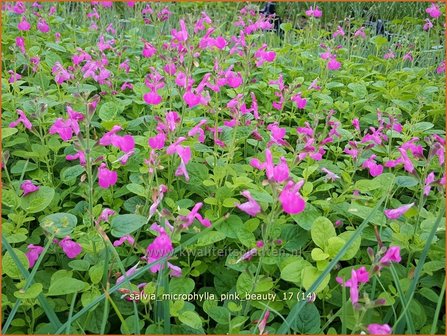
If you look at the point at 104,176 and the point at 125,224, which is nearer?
the point at 125,224

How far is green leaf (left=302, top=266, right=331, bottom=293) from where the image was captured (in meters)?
1.41

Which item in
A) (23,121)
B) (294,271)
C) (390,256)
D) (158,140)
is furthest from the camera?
(23,121)

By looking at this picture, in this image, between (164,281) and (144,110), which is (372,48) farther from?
(164,281)

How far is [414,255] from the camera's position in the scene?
1.68 metres

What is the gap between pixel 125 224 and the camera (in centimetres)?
145

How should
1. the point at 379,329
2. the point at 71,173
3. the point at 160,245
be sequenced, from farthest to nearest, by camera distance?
1. the point at 71,173
2. the point at 160,245
3. the point at 379,329

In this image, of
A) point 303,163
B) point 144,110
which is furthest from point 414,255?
point 144,110

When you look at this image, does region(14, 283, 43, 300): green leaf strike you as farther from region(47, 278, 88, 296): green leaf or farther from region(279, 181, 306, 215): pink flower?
region(279, 181, 306, 215): pink flower

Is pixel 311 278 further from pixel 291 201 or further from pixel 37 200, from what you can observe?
pixel 37 200

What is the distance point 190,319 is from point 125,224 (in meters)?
0.32

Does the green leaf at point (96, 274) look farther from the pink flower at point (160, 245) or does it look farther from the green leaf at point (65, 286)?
the pink flower at point (160, 245)

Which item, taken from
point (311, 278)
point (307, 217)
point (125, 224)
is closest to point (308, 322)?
point (311, 278)

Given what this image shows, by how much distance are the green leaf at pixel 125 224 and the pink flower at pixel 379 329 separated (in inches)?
26.2

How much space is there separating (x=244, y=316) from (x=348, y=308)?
302 mm
